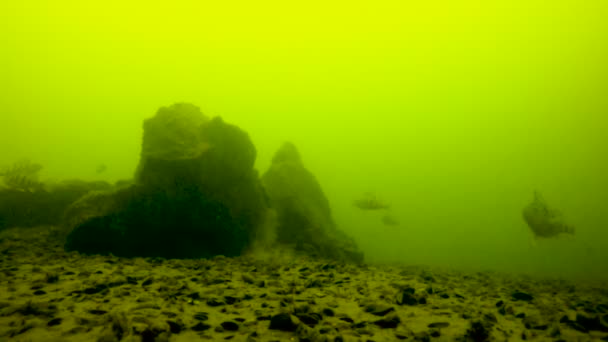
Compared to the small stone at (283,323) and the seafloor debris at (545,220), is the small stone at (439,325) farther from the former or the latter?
the seafloor debris at (545,220)

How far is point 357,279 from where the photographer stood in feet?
25.1

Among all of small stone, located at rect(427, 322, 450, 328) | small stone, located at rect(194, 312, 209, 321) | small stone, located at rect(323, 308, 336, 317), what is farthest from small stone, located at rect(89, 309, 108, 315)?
small stone, located at rect(427, 322, 450, 328)

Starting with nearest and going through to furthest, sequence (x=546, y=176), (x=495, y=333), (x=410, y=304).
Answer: (x=495, y=333)
(x=410, y=304)
(x=546, y=176)

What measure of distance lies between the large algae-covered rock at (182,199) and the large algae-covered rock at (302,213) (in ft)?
5.23

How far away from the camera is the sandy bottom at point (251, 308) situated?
3.85 m

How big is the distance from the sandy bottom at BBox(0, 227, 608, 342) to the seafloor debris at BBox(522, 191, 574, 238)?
8.60 meters

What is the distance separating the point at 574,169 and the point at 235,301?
210 m

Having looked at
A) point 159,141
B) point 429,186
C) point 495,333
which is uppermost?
point 429,186

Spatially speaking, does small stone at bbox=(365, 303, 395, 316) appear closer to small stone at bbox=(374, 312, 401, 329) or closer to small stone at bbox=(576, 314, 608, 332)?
small stone at bbox=(374, 312, 401, 329)

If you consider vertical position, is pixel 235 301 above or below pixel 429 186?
below

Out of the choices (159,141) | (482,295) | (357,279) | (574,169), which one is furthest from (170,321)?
(574,169)

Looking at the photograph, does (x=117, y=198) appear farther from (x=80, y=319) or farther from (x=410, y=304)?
(x=410, y=304)

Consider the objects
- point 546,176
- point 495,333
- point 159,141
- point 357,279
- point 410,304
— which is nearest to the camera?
point 495,333

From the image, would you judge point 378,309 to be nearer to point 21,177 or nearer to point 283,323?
point 283,323
